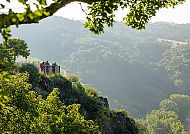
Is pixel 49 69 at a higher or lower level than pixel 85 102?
higher

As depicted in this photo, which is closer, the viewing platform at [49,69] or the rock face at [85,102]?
the rock face at [85,102]

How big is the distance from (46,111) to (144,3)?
10.8 meters

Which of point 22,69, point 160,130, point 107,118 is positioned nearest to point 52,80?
point 22,69

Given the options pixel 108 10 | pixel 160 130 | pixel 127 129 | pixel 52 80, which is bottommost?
pixel 160 130

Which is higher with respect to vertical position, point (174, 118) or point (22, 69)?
point (22, 69)

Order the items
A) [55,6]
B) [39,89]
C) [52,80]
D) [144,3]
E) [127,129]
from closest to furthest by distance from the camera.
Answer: [55,6]
[144,3]
[39,89]
[52,80]
[127,129]

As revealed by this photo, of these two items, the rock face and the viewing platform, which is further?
the viewing platform

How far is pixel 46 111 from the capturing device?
66.9 ft

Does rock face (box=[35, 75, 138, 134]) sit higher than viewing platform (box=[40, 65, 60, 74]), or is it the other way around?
viewing platform (box=[40, 65, 60, 74])

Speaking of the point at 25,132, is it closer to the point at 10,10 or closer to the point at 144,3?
the point at 144,3

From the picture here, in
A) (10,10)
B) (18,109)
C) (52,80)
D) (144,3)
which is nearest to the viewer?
(10,10)

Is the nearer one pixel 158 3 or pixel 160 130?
pixel 158 3

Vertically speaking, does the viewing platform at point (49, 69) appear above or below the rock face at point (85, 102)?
above

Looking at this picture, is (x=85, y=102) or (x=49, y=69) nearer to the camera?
(x=85, y=102)
